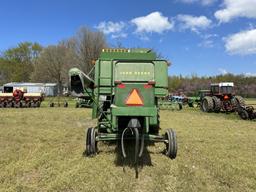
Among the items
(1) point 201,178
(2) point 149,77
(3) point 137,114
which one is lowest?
(1) point 201,178

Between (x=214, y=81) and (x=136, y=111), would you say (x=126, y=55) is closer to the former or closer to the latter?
(x=136, y=111)

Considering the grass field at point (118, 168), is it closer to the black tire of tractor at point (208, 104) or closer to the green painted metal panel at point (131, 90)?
the green painted metal panel at point (131, 90)

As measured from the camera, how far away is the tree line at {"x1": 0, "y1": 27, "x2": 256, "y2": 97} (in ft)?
175

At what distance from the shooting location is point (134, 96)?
650 cm

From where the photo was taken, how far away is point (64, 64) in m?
61.0

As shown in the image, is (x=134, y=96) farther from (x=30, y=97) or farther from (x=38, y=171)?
(x=30, y=97)

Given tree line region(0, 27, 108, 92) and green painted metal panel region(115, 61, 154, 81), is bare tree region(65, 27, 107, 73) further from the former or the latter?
green painted metal panel region(115, 61, 154, 81)

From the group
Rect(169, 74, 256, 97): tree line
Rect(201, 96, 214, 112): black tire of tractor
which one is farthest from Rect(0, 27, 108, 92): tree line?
Rect(201, 96, 214, 112): black tire of tractor

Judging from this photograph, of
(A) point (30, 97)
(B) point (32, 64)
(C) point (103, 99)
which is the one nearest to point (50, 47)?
(B) point (32, 64)


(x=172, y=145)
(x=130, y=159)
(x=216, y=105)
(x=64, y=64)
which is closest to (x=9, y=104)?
(x=216, y=105)

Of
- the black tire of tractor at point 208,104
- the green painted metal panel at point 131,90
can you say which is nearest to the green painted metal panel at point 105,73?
the green painted metal panel at point 131,90

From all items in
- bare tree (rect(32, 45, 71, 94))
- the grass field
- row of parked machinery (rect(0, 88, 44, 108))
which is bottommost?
the grass field

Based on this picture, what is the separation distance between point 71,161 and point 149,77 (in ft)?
8.18

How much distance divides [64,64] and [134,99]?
56.0 meters
